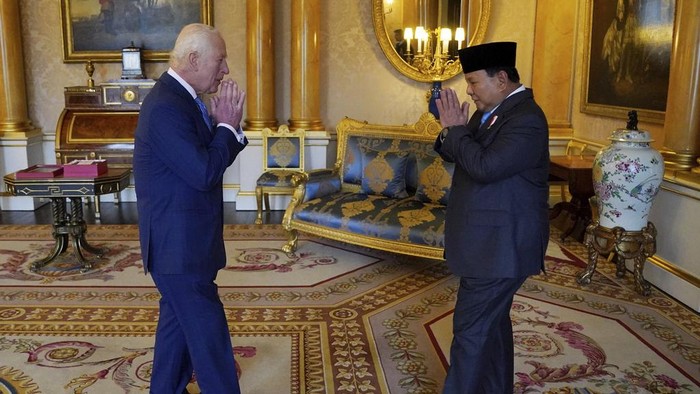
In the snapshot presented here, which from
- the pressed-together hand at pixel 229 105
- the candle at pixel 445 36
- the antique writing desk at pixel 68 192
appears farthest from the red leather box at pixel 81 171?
the candle at pixel 445 36

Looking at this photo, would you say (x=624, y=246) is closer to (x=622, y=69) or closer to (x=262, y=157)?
(x=622, y=69)

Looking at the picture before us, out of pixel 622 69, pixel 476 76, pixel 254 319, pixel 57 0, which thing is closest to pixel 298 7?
pixel 57 0

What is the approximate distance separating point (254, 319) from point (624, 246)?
8.39ft

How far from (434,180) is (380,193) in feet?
1.64

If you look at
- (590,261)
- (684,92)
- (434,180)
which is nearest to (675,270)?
(590,261)

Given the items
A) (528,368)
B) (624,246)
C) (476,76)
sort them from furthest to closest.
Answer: (624,246), (528,368), (476,76)

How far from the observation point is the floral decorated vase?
400 cm

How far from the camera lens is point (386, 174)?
5078 millimetres

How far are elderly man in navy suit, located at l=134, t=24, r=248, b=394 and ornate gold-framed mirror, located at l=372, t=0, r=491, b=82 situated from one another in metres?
4.95

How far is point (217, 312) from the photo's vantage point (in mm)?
2268

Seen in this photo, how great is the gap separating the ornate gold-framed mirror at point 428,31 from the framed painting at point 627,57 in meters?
1.28

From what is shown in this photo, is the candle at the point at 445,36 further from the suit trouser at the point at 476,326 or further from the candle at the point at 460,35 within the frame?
the suit trouser at the point at 476,326

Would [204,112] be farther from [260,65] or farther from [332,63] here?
[332,63]

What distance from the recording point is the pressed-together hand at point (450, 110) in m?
2.22
